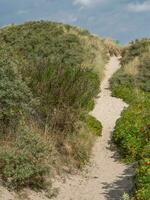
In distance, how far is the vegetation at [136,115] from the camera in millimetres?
11031

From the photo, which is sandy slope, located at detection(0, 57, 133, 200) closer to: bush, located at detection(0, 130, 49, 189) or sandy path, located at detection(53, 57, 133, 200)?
sandy path, located at detection(53, 57, 133, 200)

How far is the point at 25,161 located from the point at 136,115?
280 inches

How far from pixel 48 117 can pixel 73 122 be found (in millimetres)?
772

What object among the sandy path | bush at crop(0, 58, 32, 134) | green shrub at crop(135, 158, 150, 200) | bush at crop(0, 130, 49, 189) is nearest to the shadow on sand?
the sandy path

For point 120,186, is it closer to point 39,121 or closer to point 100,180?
point 100,180

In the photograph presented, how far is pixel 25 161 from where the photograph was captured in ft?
38.2

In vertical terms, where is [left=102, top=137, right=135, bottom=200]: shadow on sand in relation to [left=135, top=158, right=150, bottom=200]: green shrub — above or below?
above

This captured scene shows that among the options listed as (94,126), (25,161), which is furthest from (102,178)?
(94,126)

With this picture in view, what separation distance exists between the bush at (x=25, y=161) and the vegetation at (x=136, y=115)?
2085 mm

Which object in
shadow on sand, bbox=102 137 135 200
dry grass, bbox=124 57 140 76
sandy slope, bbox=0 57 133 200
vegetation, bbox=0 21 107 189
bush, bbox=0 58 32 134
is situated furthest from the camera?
dry grass, bbox=124 57 140 76

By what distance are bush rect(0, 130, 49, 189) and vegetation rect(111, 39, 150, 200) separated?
6.84 ft

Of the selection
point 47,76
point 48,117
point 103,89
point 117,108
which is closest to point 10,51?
point 47,76

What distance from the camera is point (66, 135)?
47.2ft

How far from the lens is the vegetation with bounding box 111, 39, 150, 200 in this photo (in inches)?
434
